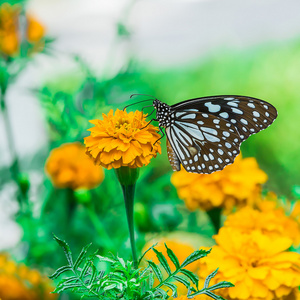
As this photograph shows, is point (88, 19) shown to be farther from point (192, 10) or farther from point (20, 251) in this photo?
point (20, 251)

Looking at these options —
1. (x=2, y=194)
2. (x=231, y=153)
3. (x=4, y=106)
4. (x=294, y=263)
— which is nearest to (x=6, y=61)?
(x=4, y=106)

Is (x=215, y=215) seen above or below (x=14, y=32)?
below

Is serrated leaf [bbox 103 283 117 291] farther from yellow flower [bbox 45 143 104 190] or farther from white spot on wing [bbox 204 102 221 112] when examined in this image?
yellow flower [bbox 45 143 104 190]

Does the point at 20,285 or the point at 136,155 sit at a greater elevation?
the point at 136,155

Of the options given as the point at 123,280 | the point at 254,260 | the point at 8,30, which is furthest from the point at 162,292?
the point at 8,30

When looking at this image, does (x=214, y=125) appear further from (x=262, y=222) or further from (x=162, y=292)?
(x=162, y=292)

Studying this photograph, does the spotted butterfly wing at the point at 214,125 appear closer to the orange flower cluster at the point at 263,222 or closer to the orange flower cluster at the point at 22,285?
the orange flower cluster at the point at 263,222
